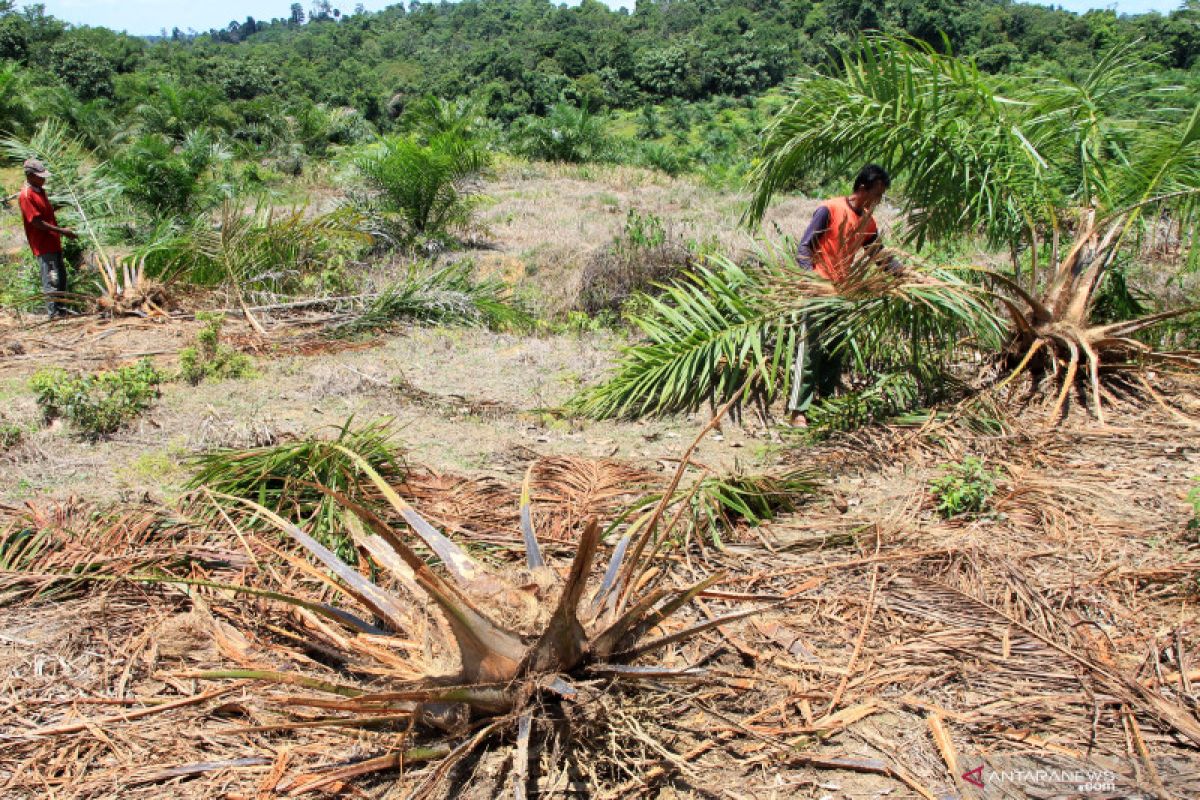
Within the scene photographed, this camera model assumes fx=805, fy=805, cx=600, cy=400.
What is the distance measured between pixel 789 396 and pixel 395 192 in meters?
6.85

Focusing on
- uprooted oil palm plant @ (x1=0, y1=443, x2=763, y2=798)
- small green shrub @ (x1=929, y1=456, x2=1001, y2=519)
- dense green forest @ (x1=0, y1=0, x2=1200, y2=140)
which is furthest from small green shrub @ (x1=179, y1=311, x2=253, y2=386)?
dense green forest @ (x1=0, y1=0, x2=1200, y2=140)

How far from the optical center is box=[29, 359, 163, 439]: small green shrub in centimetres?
466

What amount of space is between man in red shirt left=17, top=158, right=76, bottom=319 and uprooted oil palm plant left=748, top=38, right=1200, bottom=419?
6279mm

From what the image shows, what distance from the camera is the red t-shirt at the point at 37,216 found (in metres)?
7.02

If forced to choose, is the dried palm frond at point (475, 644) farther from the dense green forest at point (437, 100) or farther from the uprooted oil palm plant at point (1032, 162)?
the dense green forest at point (437, 100)

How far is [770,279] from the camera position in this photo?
488 cm

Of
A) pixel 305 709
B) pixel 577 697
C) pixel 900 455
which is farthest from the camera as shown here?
pixel 900 455

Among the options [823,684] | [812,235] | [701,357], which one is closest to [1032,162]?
[812,235]

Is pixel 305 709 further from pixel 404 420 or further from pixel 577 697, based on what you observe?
pixel 404 420

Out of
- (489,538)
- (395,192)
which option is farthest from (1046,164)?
(395,192)

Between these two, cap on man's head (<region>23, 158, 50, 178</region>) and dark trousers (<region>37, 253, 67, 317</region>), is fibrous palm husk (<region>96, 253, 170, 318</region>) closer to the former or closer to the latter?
dark trousers (<region>37, 253, 67, 317</region>)

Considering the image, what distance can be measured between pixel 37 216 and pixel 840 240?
685 centimetres

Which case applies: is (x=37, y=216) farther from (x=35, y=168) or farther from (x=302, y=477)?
(x=302, y=477)

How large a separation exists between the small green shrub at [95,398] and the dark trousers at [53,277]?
2699mm
